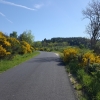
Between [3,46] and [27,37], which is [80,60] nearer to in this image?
[3,46]

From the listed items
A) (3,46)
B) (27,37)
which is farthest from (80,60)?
(27,37)

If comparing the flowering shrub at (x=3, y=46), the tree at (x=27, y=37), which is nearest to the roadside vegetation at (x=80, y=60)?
the flowering shrub at (x=3, y=46)

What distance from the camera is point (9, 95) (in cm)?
803

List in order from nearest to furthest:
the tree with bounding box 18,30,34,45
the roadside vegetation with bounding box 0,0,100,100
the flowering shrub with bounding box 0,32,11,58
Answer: the roadside vegetation with bounding box 0,0,100,100, the flowering shrub with bounding box 0,32,11,58, the tree with bounding box 18,30,34,45

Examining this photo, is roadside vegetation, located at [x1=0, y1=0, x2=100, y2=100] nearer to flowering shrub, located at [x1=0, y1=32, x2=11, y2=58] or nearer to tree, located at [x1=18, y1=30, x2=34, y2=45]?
flowering shrub, located at [x1=0, y1=32, x2=11, y2=58]

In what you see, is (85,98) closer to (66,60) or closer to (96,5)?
(66,60)

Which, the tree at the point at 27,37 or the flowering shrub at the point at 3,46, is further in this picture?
the tree at the point at 27,37

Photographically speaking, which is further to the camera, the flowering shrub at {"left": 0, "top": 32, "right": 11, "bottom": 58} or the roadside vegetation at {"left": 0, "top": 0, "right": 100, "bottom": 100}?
the flowering shrub at {"left": 0, "top": 32, "right": 11, "bottom": 58}

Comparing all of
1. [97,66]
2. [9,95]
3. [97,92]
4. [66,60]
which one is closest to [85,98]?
[97,92]

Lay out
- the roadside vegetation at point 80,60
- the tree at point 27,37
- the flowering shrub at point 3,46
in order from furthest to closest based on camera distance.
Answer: the tree at point 27,37, the flowering shrub at point 3,46, the roadside vegetation at point 80,60

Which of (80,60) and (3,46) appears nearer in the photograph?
(80,60)

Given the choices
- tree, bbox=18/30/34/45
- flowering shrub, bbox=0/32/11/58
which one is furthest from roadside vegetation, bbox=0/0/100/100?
tree, bbox=18/30/34/45

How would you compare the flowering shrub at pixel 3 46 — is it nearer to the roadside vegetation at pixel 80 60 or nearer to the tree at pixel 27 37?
the roadside vegetation at pixel 80 60

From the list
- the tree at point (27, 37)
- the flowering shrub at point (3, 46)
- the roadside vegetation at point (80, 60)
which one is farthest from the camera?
the tree at point (27, 37)
